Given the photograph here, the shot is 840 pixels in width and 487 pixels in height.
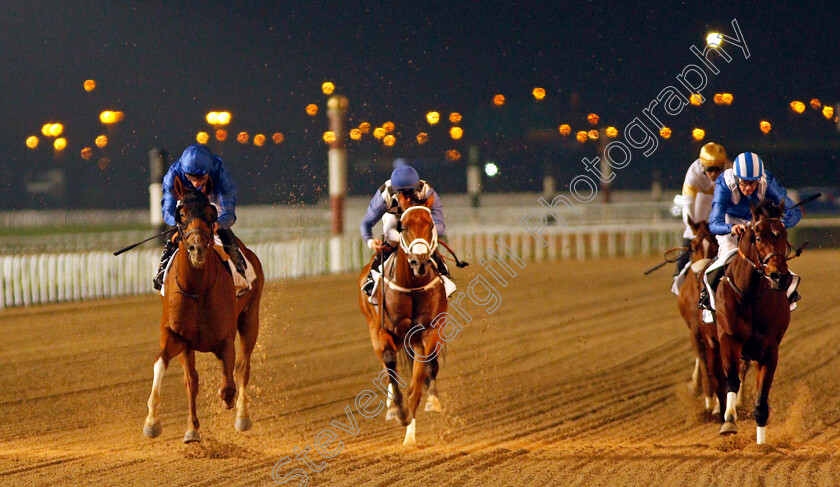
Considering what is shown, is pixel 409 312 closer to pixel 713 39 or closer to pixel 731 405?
pixel 731 405

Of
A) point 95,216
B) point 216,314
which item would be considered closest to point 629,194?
point 95,216

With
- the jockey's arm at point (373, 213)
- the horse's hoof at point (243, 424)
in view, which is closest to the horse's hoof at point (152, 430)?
the horse's hoof at point (243, 424)

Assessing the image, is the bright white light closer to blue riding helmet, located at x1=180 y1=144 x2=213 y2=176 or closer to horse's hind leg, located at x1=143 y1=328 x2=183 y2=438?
blue riding helmet, located at x1=180 y1=144 x2=213 y2=176

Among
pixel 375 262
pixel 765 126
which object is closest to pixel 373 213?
pixel 375 262

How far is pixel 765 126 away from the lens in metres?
39.7

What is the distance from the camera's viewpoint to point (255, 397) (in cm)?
947

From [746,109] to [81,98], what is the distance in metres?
37.1

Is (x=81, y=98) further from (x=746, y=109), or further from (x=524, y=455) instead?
(x=524, y=455)

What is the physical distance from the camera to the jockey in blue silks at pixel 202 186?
6730 mm

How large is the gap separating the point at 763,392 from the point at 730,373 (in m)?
0.27

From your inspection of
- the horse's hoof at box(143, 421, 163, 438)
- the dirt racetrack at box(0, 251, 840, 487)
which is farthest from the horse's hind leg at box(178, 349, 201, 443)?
the horse's hoof at box(143, 421, 163, 438)

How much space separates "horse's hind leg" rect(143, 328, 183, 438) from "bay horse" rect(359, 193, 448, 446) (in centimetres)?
157

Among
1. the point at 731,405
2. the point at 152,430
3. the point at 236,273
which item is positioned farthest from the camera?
the point at 236,273

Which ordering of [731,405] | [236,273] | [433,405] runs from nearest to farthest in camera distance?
[731,405] < [236,273] < [433,405]
